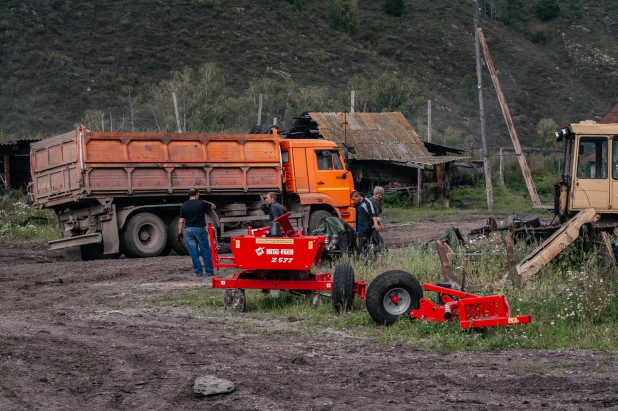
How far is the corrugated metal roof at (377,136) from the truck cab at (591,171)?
16041 mm

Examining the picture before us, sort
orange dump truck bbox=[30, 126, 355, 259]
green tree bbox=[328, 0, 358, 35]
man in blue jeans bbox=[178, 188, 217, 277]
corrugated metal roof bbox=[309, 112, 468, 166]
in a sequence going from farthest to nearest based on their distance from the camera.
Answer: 1. green tree bbox=[328, 0, 358, 35]
2. corrugated metal roof bbox=[309, 112, 468, 166]
3. orange dump truck bbox=[30, 126, 355, 259]
4. man in blue jeans bbox=[178, 188, 217, 277]

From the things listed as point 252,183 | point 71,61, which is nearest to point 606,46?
point 71,61

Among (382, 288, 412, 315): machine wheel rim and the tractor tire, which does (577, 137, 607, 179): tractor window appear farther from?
the tractor tire

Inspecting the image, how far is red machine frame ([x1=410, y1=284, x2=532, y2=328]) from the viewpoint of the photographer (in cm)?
1022

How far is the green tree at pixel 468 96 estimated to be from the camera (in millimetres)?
65000

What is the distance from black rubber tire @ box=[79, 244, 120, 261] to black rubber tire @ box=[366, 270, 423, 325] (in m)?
11.5

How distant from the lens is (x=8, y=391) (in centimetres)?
814

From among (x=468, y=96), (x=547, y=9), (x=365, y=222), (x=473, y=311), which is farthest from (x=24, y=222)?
(x=547, y=9)

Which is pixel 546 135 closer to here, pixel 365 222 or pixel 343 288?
pixel 365 222

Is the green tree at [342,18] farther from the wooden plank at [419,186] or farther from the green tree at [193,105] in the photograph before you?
the wooden plank at [419,186]

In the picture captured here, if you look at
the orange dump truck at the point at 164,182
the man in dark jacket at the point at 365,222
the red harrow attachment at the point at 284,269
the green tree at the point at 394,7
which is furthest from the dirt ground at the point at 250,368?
the green tree at the point at 394,7

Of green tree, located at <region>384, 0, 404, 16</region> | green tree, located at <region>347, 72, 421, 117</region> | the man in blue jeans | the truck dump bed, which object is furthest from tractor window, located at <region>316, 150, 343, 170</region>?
green tree, located at <region>384, 0, 404, 16</region>

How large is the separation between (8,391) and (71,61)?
50152 mm

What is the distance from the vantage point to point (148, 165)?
20.8 metres
